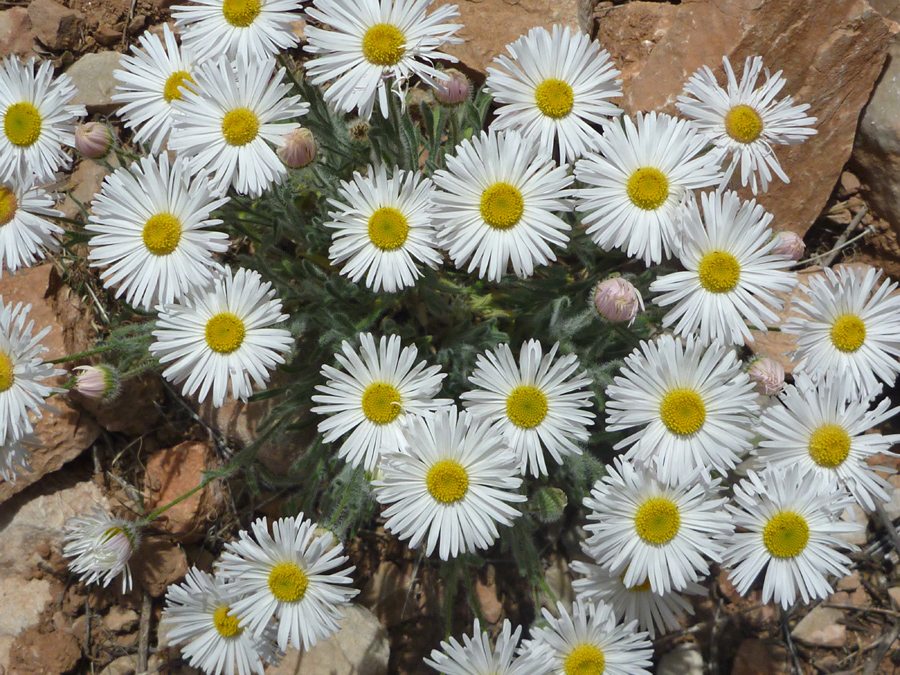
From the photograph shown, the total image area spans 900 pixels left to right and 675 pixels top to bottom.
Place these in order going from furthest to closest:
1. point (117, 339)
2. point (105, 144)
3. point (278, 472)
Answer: point (278, 472), point (117, 339), point (105, 144)

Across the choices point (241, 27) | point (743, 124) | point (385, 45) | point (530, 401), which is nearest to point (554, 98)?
point (385, 45)

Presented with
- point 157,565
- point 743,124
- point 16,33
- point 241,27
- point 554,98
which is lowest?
point 157,565

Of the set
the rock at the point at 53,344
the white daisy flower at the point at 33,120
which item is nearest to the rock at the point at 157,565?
the rock at the point at 53,344

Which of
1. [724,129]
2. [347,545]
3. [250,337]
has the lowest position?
[347,545]

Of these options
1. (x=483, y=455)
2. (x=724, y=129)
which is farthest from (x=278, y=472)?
(x=724, y=129)

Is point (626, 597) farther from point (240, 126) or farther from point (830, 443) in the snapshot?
point (240, 126)

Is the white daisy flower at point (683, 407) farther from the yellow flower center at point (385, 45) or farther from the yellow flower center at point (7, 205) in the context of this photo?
the yellow flower center at point (7, 205)

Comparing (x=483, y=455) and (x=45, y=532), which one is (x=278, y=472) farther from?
(x=483, y=455)
